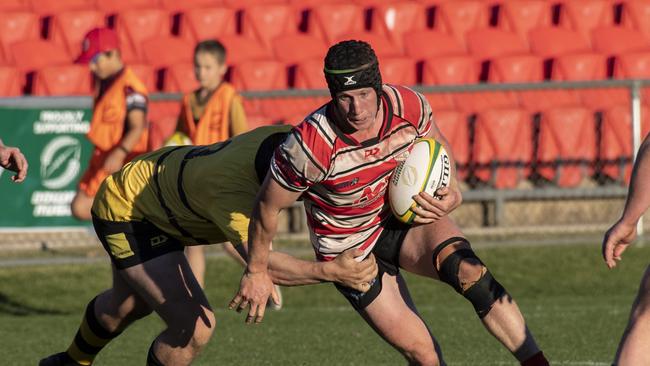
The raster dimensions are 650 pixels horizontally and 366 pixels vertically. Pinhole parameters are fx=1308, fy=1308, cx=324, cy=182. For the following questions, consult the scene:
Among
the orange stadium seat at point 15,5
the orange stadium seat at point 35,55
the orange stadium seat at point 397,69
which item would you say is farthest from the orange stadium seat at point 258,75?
the orange stadium seat at point 15,5

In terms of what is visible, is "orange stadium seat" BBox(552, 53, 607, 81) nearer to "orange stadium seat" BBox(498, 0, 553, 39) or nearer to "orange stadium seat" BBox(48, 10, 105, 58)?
"orange stadium seat" BBox(498, 0, 553, 39)

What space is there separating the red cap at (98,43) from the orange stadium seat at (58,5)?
6261 millimetres

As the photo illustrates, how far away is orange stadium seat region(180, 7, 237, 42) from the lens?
1584cm

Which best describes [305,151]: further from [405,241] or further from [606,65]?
[606,65]

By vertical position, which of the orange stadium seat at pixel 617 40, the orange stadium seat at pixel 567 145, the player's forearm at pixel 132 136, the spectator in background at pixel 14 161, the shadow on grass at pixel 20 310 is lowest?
the shadow on grass at pixel 20 310

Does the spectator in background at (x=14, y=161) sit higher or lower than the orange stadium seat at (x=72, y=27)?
higher

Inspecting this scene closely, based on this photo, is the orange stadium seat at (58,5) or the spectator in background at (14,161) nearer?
the spectator in background at (14,161)

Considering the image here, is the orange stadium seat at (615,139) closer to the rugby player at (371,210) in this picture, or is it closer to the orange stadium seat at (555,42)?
the orange stadium seat at (555,42)

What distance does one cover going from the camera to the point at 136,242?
6.30 meters

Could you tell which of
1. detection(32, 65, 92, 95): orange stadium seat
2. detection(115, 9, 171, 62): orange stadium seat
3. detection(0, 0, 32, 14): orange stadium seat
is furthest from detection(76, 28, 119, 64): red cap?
detection(0, 0, 32, 14): orange stadium seat

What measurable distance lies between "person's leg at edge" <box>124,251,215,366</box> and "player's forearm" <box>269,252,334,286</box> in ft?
1.92

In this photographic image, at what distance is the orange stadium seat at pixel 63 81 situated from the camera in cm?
1464

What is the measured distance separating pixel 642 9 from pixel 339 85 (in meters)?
11.4

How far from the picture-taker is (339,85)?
528cm
